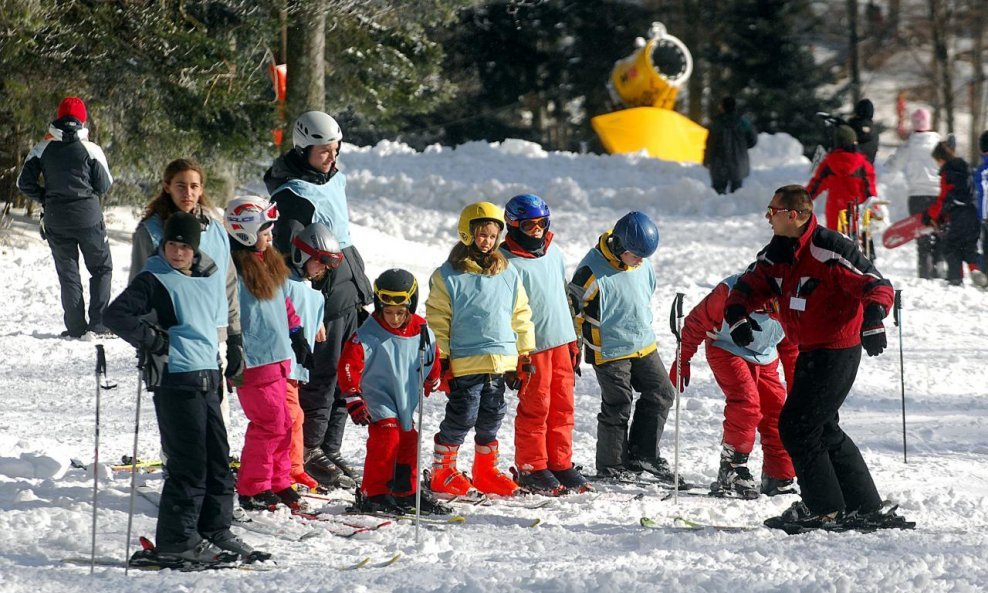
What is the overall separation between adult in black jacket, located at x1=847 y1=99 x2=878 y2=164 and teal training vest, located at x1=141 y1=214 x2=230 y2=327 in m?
13.1

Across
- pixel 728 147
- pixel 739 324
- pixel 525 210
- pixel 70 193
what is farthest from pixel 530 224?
pixel 728 147

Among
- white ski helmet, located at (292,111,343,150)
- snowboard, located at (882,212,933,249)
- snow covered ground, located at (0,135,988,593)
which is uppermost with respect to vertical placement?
snowboard, located at (882,212,933,249)

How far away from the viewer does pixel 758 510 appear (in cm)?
728

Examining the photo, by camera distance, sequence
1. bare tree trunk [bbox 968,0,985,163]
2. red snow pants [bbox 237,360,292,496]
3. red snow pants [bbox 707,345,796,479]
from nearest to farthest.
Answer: red snow pants [bbox 237,360,292,496] → red snow pants [bbox 707,345,796,479] → bare tree trunk [bbox 968,0,985,163]

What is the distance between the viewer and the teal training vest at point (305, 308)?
7.12m

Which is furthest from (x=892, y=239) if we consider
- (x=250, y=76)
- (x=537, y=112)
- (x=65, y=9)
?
(x=537, y=112)

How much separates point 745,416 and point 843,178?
8859 millimetres

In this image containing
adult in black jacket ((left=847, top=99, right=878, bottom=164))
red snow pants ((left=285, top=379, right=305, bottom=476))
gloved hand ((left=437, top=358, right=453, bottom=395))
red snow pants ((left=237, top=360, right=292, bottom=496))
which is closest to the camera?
red snow pants ((left=237, top=360, right=292, bottom=496))

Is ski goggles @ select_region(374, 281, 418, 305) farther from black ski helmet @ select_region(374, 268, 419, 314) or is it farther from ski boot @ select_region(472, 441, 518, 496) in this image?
ski boot @ select_region(472, 441, 518, 496)

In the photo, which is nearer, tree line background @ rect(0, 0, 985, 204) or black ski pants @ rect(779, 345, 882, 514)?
black ski pants @ rect(779, 345, 882, 514)

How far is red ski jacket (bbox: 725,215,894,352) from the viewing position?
6465mm

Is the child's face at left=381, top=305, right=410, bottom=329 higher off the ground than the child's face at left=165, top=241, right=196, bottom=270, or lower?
lower

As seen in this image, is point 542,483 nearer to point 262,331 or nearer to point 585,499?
point 585,499

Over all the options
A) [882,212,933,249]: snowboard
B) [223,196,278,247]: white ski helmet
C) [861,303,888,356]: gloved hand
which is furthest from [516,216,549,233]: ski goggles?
[882,212,933,249]: snowboard
